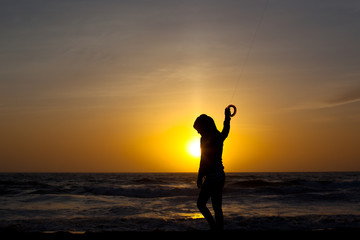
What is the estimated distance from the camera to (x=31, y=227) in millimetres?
9734

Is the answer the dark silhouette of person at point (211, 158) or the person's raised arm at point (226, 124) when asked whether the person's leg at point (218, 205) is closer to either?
the dark silhouette of person at point (211, 158)

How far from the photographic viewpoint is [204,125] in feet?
19.0

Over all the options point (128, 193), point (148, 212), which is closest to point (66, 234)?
point (148, 212)

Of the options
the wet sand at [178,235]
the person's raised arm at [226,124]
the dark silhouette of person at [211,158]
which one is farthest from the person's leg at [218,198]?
the person's raised arm at [226,124]

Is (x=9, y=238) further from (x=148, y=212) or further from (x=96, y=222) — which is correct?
(x=148, y=212)

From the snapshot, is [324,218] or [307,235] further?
[324,218]

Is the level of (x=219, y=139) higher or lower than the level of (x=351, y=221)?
higher

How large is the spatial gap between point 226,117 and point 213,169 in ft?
2.58

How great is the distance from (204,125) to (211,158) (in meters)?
0.50

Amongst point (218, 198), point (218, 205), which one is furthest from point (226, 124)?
point (218, 205)

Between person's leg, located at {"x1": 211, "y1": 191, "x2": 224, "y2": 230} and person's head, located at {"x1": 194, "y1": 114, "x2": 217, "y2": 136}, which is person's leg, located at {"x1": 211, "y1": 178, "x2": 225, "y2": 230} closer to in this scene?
person's leg, located at {"x1": 211, "y1": 191, "x2": 224, "y2": 230}

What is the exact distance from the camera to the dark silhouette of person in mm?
5680

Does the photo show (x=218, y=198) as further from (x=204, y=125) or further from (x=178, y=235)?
(x=178, y=235)

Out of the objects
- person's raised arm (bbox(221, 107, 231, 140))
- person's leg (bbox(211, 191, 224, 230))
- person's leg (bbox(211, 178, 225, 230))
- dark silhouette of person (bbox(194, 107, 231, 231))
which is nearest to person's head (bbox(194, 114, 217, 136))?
dark silhouette of person (bbox(194, 107, 231, 231))
